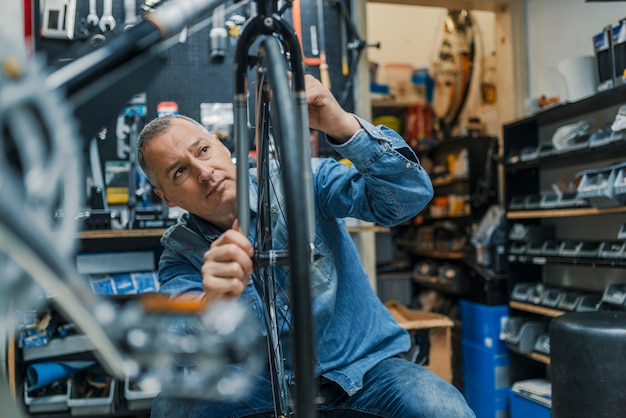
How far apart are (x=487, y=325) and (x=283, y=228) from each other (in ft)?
7.29

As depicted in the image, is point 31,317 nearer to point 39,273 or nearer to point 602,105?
point 39,273

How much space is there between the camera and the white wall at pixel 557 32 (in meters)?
2.70

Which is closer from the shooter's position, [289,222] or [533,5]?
[289,222]

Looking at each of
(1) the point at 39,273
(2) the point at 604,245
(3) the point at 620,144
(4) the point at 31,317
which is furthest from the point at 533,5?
(1) the point at 39,273

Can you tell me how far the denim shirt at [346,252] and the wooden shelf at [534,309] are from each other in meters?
1.54

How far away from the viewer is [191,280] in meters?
1.32

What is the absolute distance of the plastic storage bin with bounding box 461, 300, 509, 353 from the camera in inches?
119

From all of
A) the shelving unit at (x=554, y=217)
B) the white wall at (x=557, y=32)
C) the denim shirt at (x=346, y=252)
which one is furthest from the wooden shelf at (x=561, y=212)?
the denim shirt at (x=346, y=252)

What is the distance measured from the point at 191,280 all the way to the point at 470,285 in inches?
101

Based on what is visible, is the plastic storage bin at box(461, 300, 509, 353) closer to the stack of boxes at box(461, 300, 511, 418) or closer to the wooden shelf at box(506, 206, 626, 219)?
the stack of boxes at box(461, 300, 511, 418)

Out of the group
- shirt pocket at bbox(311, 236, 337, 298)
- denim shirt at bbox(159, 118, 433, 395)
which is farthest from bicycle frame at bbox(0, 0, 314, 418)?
shirt pocket at bbox(311, 236, 337, 298)

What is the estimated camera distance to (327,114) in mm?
1058

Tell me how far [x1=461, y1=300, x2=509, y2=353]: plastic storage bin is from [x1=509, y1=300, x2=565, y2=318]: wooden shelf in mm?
94

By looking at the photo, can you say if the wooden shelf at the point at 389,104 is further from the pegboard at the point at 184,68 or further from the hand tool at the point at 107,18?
the hand tool at the point at 107,18
